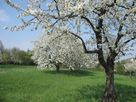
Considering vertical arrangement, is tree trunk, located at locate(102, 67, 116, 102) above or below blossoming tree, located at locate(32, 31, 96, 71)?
below

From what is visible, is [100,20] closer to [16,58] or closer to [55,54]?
[55,54]

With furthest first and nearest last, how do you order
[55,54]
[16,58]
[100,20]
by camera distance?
1. [16,58]
2. [55,54]
3. [100,20]

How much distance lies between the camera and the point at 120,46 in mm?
25766

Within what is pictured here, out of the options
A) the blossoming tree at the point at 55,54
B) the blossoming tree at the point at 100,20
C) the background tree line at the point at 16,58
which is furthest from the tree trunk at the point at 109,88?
the background tree line at the point at 16,58

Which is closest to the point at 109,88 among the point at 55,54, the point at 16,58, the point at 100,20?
the point at 100,20

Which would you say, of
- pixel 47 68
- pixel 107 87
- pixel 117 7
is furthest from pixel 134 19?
pixel 47 68

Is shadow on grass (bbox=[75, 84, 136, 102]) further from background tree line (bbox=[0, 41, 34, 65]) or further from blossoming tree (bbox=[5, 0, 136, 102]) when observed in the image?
background tree line (bbox=[0, 41, 34, 65])

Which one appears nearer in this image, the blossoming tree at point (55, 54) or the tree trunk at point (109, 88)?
the tree trunk at point (109, 88)

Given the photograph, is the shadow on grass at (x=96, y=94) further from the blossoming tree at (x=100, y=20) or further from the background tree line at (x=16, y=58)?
the background tree line at (x=16, y=58)

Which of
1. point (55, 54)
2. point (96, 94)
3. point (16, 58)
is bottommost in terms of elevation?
point (96, 94)

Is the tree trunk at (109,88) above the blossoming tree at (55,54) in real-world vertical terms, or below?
below

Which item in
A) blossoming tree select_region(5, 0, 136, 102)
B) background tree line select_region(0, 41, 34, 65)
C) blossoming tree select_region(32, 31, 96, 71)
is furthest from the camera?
background tree line select_region(0, 41, 34, 65)

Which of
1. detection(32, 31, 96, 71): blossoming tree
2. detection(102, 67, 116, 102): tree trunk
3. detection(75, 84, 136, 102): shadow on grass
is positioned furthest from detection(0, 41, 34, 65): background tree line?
detection(102, 67, 116, 102): tree trunk

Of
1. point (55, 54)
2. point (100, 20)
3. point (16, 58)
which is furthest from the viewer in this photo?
point (16, 58)
